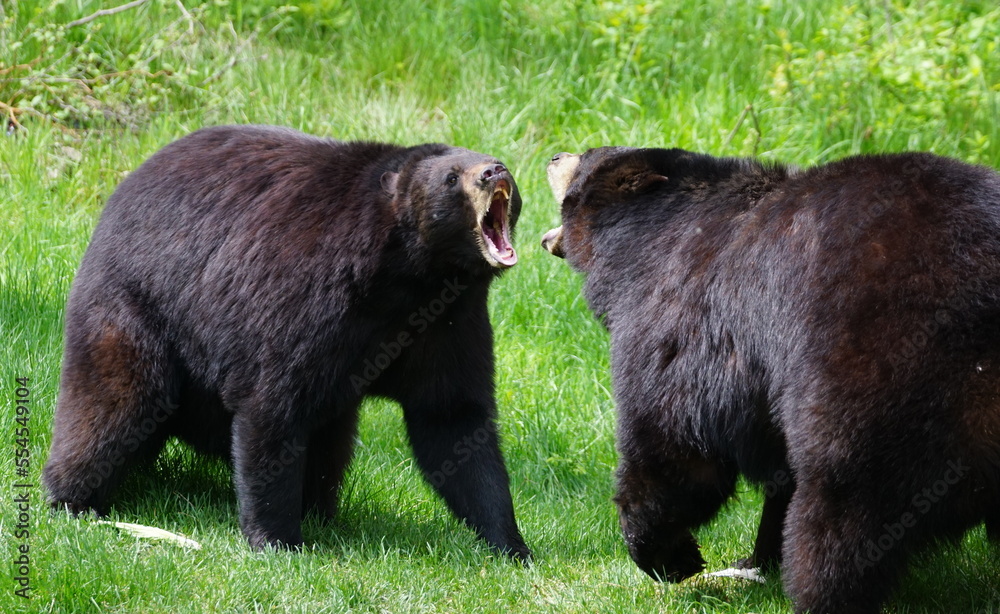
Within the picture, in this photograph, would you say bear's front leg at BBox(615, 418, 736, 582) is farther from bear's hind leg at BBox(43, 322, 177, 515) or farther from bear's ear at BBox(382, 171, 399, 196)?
bear's hind leg at BBox(43, 322, 177, 515)

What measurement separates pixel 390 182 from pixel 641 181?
1114mm

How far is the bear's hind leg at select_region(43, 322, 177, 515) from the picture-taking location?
5.30m

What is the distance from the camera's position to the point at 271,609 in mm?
4336

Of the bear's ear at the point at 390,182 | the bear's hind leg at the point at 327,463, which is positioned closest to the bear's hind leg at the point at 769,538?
the bear's hind leg at the point at 327,463

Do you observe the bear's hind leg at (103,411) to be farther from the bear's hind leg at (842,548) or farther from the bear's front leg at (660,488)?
the bear's hind leg at (842,548)

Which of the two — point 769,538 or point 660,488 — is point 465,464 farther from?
point 769,538

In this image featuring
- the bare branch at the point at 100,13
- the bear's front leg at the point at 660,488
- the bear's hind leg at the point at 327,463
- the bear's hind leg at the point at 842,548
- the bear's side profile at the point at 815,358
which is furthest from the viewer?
the bare branch at the point at 100,13

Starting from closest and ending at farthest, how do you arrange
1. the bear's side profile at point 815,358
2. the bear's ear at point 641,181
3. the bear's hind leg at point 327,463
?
1. the bear's side profile at point 815,358
2. the bear's ear at point 641,181
3. the bear's hind leg at point 327,463

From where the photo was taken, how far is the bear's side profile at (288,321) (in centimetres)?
503

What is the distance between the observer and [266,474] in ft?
16.6

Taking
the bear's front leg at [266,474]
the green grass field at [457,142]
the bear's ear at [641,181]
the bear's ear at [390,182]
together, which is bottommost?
the green grass field at [457,142]

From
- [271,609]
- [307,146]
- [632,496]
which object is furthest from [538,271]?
[271,609]

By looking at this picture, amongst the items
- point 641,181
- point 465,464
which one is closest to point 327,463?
point 465,464

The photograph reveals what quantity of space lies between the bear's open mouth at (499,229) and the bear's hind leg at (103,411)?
5.26 feet
